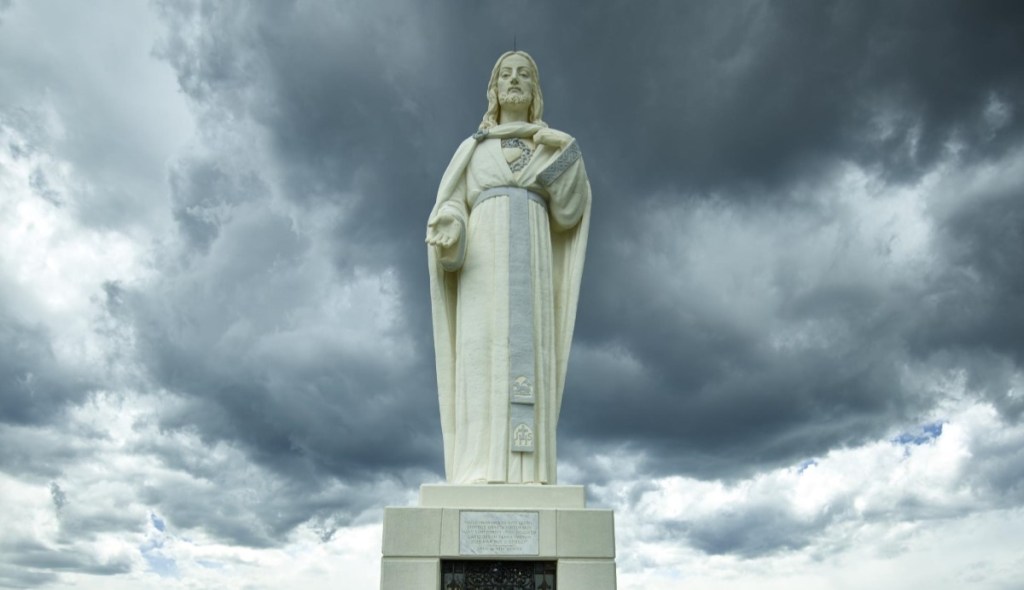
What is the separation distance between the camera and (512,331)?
1138cm

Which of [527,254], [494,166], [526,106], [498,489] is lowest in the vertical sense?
[498,489]

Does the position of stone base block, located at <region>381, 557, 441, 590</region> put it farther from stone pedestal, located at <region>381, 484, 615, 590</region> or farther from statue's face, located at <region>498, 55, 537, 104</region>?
statue's face, located at <region>498, 55, 537, 104</region>

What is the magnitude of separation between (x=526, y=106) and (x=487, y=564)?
683cm

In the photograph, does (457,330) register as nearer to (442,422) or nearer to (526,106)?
(442,422)

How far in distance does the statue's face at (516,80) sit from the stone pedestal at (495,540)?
621 cm

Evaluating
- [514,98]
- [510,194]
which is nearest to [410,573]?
[510,194]

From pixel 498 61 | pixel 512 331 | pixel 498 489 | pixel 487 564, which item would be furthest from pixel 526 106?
pixel 487 564

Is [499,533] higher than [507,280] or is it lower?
lower

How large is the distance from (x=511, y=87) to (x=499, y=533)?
6666 mm

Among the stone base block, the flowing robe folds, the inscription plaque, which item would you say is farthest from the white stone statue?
the stone base block

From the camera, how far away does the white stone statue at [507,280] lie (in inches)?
434

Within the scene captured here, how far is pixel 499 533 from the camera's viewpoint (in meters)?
10.0

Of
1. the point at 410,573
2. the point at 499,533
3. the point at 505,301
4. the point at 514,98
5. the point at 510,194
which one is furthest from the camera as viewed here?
the point at 514,98

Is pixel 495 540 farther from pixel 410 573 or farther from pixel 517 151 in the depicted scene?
pixel 517 151
